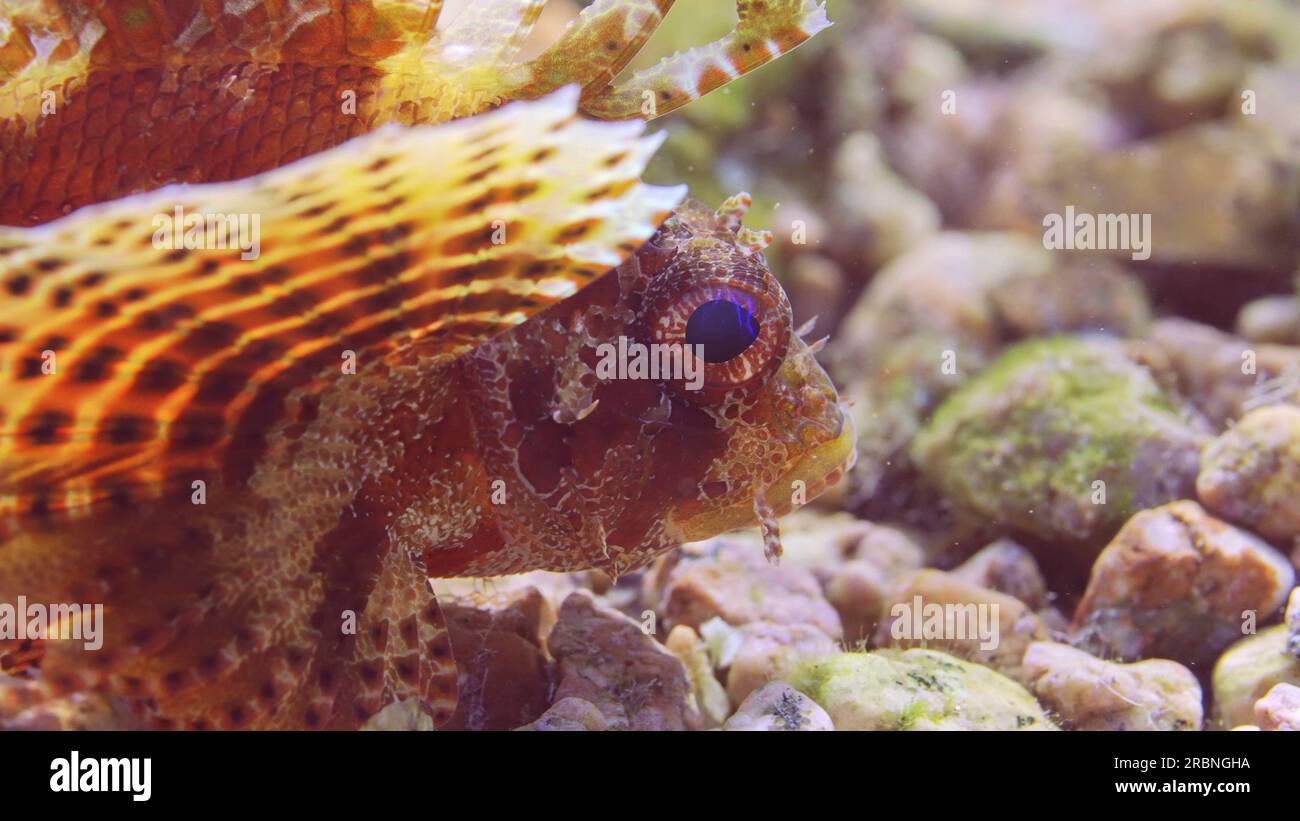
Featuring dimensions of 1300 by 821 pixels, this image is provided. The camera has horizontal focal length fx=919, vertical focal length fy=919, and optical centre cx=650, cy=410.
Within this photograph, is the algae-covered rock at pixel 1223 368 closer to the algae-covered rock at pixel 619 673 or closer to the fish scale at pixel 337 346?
the fish scale at pixel 337 346

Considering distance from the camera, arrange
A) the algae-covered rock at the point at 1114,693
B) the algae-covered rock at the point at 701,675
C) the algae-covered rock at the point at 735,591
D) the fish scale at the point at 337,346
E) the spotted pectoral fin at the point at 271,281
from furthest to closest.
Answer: the algae-covered rock at the point at 735,591, the algae-covered rock at the point at 701,675, the algae-covered rock at the point at 1114,693, the fish scale at the point at 337,346, the spotted pectoral fin at the point at 271,281

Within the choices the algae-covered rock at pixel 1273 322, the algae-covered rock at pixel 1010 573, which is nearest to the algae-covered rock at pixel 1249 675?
the algae-covered rock at pixel 1010 573

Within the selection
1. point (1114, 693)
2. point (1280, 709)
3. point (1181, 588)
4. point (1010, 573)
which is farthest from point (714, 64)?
point (1010, 573)

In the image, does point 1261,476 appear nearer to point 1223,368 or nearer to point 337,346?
point 1223,368

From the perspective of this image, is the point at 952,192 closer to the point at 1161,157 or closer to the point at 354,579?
the point at 1161,157

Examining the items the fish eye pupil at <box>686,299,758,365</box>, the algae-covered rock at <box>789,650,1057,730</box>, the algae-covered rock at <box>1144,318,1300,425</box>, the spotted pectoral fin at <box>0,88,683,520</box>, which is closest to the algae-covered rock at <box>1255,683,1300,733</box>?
the algae-covered rock at <box>789,650,1057,730</box>

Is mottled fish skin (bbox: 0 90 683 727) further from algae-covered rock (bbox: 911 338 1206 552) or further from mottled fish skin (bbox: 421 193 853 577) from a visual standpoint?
algae-covered rock (bbox: 911 338 1206 552)
